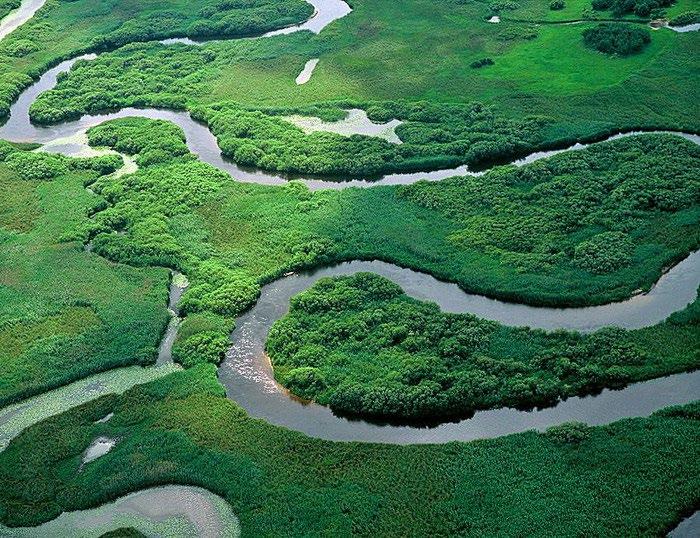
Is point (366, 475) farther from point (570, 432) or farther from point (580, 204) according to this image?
point (580, 204)

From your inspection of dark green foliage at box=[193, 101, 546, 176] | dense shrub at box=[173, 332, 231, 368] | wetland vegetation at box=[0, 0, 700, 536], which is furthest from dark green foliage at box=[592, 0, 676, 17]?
dense shrub at box=[173, 332, 231, 368]

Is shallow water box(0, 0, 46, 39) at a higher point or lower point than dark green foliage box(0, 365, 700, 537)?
higher

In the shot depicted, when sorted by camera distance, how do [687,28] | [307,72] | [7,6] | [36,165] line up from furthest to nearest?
[7,6] < [307,72] < [687,28] < [36,165]

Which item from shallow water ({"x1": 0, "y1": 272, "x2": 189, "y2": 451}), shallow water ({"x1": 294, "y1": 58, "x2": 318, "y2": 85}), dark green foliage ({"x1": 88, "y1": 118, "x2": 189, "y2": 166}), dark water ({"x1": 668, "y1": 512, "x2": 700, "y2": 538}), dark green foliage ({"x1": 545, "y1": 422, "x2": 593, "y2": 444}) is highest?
dark green foliage ({"x1": 88, "y1": 118, "x2": 189, "y2": 166})

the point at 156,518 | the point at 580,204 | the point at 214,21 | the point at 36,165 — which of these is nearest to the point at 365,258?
Answer: the point at 580,204

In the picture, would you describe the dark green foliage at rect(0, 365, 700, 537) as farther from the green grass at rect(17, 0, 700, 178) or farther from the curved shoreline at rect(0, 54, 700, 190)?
the green grass at rect(17, 0, 700, 178)

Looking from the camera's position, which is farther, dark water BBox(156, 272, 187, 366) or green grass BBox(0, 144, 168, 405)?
dark water BBox(156, 272, 187, 366)

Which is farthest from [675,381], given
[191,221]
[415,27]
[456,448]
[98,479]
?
[415,27]
